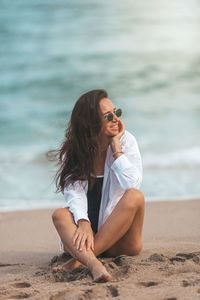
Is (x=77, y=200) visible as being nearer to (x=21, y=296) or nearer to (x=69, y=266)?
(x=69, y=266)

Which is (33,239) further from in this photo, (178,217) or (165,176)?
(165,176)

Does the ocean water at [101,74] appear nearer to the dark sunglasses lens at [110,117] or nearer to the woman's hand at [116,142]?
the woman's hand at [116,142]

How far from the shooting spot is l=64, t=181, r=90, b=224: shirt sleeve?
3274mm

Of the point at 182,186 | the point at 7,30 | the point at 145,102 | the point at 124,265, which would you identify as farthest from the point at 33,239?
the point at 7,30

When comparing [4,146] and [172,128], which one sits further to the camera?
[172,128]

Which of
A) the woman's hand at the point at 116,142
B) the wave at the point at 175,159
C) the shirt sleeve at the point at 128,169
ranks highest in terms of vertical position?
the woman's hand at the point at 116,142

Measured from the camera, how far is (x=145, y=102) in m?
11.1

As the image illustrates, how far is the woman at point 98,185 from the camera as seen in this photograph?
127 inches

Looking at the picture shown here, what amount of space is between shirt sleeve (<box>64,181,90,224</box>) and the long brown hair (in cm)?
4

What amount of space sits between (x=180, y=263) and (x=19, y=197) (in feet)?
10.2

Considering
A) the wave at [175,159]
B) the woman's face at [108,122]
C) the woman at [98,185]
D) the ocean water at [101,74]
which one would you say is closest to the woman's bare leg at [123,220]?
the woman at [98,185]

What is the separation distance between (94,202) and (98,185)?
0.13 metres

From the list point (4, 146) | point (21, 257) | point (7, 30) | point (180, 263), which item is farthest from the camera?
point (7, 30)

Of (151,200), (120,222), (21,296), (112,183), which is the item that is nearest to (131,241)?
(120,222)
